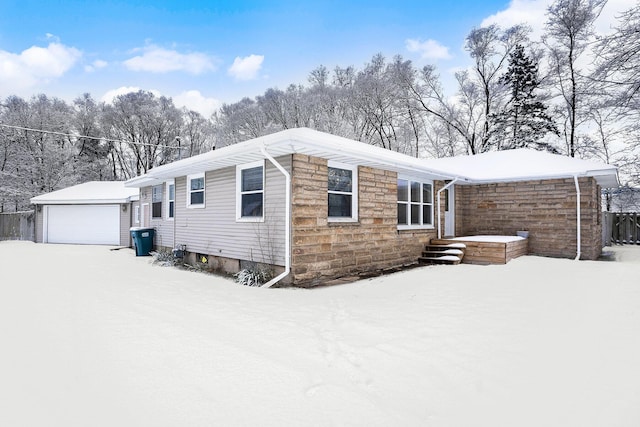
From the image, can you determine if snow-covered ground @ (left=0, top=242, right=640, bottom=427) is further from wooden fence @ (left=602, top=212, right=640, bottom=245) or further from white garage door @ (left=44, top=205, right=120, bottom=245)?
white garage door @ (left=44, top=205, right=120, bottom=245)

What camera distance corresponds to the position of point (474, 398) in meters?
2.45

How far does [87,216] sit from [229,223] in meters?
13.5

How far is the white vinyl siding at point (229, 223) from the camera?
262 inches

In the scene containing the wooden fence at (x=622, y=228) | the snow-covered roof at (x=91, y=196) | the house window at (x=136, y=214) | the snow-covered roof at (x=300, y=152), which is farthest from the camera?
the snow-covered roof at (x=91, y=196)

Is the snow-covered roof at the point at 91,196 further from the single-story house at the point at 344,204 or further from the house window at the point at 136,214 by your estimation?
the single-story house at the point at 344,204

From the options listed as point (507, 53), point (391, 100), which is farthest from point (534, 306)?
point (507, 53)

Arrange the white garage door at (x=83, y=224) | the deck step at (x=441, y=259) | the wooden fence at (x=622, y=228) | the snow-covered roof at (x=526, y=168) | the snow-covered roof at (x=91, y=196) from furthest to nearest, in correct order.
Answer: the white garage door at (x=83, y=224) → the snow-covered roof at (x=91, y=196) → the wooden fence at (x=622, y=228) → the snow-covered roof at (x=526, y=168) → the deck step at (x=441, y=259)

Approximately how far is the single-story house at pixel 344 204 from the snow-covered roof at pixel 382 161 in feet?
0.12

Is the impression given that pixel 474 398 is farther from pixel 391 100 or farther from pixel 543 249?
pixel 391 100

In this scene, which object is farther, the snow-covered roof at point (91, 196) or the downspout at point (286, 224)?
the snow-covered roof at point (91, 196)

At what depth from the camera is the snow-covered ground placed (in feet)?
7.41

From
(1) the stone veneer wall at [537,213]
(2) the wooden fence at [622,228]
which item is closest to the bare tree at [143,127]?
(1) the stone veneer wall at [537,213]

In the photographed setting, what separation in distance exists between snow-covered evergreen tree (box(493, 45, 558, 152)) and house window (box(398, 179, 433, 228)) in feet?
43.0

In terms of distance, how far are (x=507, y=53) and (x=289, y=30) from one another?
13676 millimetres
